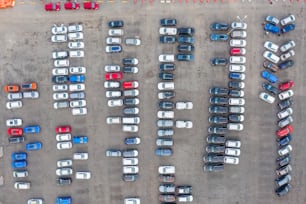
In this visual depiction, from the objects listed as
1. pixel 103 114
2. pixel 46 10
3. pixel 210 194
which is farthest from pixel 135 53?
pixel 210 194

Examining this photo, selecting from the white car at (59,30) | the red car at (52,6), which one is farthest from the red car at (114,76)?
the red car at (52,6)

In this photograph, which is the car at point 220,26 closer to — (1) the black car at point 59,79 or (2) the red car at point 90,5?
(2) the red car at point 90,5

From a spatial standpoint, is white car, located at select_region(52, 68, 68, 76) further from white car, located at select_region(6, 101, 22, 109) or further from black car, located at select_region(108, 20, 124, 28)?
black car, located at select_region(108, 20, 124, 28)

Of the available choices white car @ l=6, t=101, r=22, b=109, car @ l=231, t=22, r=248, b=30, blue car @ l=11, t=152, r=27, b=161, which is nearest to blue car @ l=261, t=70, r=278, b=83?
car @ l=231, t=22, r=248, b=30

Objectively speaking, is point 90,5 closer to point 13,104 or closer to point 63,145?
point 13,104

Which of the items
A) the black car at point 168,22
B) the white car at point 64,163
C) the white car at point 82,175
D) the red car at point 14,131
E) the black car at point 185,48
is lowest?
the white car at point 82,175

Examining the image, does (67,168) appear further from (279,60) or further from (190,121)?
(279,60)
